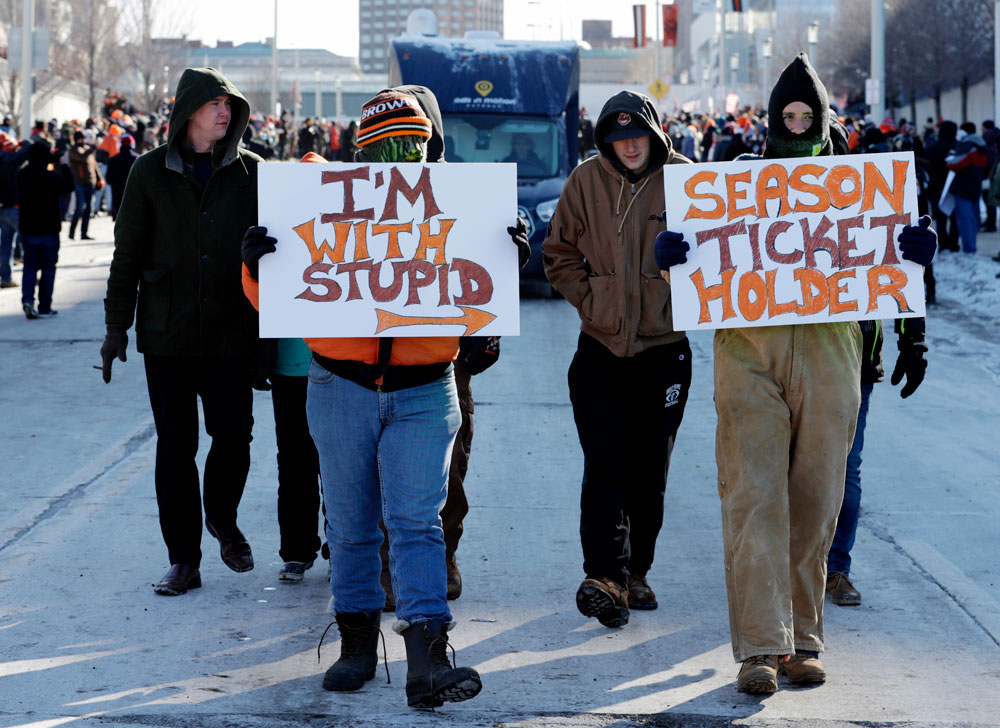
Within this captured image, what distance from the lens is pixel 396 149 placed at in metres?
4.44

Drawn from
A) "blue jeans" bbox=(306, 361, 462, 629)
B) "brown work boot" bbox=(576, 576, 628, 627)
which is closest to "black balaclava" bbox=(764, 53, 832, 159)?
"blue jeans" bbox=(306, 361, 462, 629)

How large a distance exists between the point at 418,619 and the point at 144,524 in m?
2.65

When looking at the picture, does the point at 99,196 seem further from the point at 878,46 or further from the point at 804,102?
the point at 804,102

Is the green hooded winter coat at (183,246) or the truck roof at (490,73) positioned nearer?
the green hooded winter coat at (183,246)

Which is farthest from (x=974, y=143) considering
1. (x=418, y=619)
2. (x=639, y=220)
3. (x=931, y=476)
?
(x=418, y=619)

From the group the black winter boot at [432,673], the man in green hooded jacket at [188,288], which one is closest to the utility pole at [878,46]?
the man in green hooded jacket at [188,288]

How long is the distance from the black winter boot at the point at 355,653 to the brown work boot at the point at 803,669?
135cm

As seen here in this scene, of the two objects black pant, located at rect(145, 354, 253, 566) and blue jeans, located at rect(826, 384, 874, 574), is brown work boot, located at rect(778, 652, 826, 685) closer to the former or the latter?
blue jeans, located at rect(826, 384, 874, 574)

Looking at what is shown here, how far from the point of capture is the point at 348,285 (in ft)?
14.4

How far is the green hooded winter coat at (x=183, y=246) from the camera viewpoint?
5270 millimetres

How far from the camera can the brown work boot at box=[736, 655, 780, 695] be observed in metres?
4.24

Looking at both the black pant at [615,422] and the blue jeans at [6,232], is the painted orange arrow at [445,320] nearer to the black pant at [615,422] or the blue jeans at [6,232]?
the black pant at [615,422]

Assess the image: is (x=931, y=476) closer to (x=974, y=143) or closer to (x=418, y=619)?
(x=418, y=619)

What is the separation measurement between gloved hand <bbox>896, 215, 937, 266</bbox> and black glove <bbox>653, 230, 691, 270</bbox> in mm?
719
